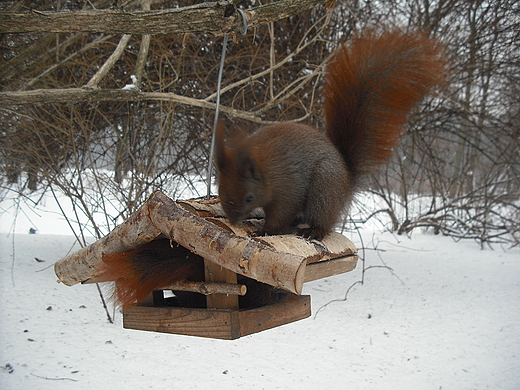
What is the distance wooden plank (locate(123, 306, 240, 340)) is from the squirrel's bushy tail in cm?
62

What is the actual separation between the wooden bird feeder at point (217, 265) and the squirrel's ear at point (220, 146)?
0.39 ft

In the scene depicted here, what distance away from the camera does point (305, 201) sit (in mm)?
1311

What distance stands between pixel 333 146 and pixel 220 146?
42cm

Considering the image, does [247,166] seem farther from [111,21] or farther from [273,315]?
[111,21]

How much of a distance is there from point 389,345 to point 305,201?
1602mm

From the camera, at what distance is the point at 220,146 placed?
1061 millimetres

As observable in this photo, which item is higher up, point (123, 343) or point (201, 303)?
point (201, 303)

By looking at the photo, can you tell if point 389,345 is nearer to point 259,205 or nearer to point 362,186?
point 362,186

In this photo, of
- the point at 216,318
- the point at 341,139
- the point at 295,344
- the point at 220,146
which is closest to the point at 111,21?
the point at 220,146

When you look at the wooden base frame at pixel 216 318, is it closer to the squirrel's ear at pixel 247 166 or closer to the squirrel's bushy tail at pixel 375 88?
the squirrel's ear at pixel 247 166

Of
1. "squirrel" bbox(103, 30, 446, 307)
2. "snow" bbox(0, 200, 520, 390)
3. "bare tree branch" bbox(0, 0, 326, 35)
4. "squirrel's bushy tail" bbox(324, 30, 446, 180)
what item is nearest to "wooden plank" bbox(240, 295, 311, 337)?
"squirrel" bbox(103, 30, 446, 307)

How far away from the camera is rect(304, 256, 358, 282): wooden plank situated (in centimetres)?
112

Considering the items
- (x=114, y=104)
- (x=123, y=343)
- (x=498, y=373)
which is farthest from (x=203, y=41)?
(x=498, y=373)

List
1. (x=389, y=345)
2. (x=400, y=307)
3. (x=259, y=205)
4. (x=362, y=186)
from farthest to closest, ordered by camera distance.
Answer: (x=400, y=307) → (x=389, y=345) → (x=362, y=186) → (x=259, y=205)
